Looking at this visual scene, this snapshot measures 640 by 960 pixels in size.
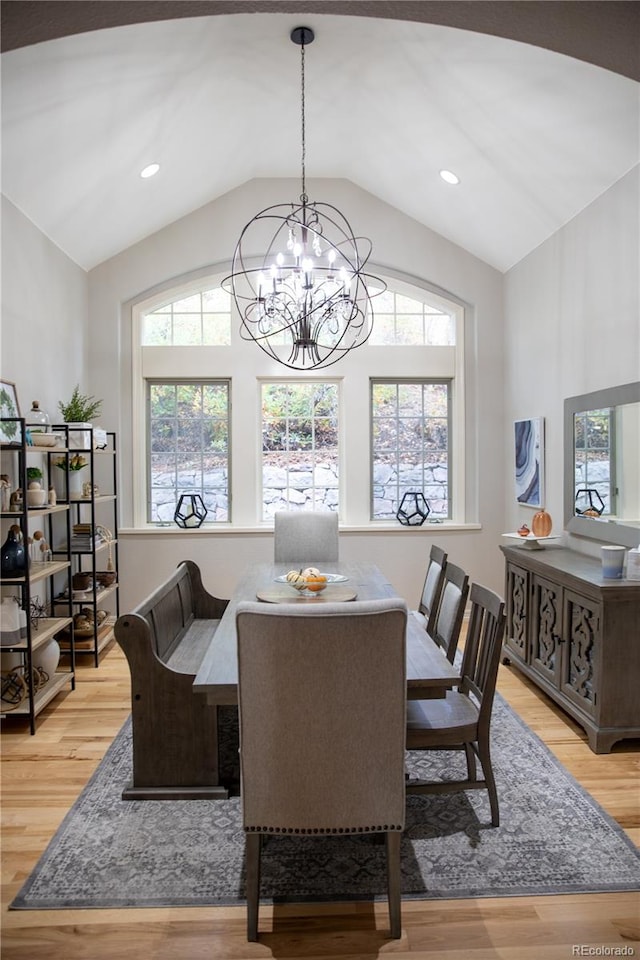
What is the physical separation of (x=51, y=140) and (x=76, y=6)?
1843mm

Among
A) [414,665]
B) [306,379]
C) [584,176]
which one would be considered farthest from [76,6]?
[306,379]

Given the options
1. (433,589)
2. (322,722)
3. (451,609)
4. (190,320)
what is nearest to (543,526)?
(433,589)

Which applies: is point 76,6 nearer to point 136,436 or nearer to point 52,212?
point 52,212

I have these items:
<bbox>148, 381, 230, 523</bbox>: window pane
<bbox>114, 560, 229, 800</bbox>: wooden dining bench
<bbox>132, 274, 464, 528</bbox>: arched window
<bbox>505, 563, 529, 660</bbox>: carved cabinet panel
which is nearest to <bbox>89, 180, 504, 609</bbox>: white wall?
<bbox>132, 274, 464, 528</bbox>: arched window

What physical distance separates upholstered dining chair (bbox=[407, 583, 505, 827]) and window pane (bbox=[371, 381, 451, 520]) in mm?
3125

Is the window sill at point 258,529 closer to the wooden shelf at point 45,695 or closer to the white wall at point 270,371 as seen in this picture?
the white wall at point 270,371

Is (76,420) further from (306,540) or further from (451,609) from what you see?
(451,609)

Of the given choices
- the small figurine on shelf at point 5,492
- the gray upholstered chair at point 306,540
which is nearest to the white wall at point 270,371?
the gray upholstered chair at point 306,540

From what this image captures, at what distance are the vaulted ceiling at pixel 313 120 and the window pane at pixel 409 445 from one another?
4.50ft

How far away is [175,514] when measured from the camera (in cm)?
567

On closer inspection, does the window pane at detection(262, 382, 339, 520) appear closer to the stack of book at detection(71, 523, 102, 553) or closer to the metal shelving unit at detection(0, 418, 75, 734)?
the stack of book at detection(71, 523, 102, 553)

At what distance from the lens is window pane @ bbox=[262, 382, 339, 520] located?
5.77 metres

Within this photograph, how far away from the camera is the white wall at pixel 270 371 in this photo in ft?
18.2

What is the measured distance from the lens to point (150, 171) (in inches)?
175
